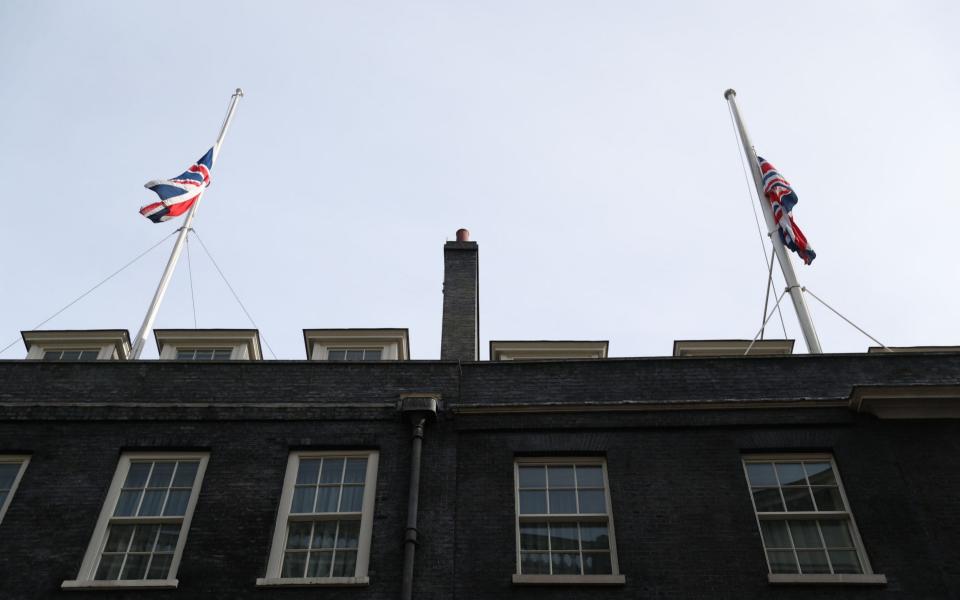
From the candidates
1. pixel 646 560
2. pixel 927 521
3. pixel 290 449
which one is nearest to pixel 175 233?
pixel 290 449

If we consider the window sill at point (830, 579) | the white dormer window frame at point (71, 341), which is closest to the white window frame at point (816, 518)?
the window sill at point (830, 579)

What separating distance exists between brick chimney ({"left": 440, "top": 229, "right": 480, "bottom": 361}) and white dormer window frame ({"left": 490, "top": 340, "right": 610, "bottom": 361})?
0.49 meters

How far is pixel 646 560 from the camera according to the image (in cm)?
1308

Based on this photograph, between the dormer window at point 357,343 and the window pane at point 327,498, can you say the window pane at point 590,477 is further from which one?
the dormer window at point 357,343

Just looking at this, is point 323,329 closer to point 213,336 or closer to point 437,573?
point 213,336

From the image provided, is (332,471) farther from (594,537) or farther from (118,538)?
(594,537)

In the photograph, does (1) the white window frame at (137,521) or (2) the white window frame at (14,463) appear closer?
(1) the white window frame at (137,521)

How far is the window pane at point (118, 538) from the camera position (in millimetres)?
13602

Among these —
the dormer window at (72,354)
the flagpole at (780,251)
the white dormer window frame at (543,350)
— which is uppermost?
the flagpole at (780,251)

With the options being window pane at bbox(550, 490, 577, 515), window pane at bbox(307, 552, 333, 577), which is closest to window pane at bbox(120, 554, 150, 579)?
window pane at bbox(307, 552, 333, 577)

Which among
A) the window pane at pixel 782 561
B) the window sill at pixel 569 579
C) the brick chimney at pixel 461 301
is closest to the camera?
the window sill at pixel 569 579

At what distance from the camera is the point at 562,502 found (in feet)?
46.4

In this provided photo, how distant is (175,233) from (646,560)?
552 inches

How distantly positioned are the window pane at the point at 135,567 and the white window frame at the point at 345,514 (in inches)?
76.1
